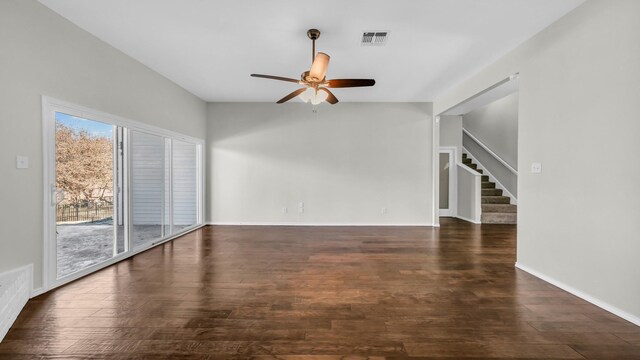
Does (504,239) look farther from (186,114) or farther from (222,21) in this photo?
(186,114)

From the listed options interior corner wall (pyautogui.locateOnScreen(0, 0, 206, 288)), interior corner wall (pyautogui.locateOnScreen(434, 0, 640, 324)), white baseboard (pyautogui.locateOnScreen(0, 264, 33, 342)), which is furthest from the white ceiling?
white baseboard (pyautogui.locateOnScreen(0, 264, 33, 342))

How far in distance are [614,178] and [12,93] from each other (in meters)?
5.14

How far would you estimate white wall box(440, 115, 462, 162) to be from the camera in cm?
692

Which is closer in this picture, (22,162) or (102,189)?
A: (22,162)

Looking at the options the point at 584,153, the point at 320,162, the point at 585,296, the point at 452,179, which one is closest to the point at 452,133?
the point at 452,179

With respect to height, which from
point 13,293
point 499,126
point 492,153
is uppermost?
point 499,126

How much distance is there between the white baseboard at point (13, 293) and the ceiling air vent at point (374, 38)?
3964 mm

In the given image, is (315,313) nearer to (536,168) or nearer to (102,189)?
(536,168)

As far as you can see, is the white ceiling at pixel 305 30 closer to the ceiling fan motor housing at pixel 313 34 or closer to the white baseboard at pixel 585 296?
the ceiling fan motor housing at pixel 313 34

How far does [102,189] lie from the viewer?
10.7ft

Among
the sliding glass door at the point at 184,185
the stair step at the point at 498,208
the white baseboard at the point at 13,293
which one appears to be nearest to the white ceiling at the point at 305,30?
the sliding glass door at the point at 184,185

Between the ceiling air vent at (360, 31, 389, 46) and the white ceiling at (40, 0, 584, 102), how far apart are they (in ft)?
0.29

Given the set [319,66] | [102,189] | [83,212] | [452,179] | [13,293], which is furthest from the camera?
[452,179]

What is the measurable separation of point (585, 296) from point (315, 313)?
2.48 m
